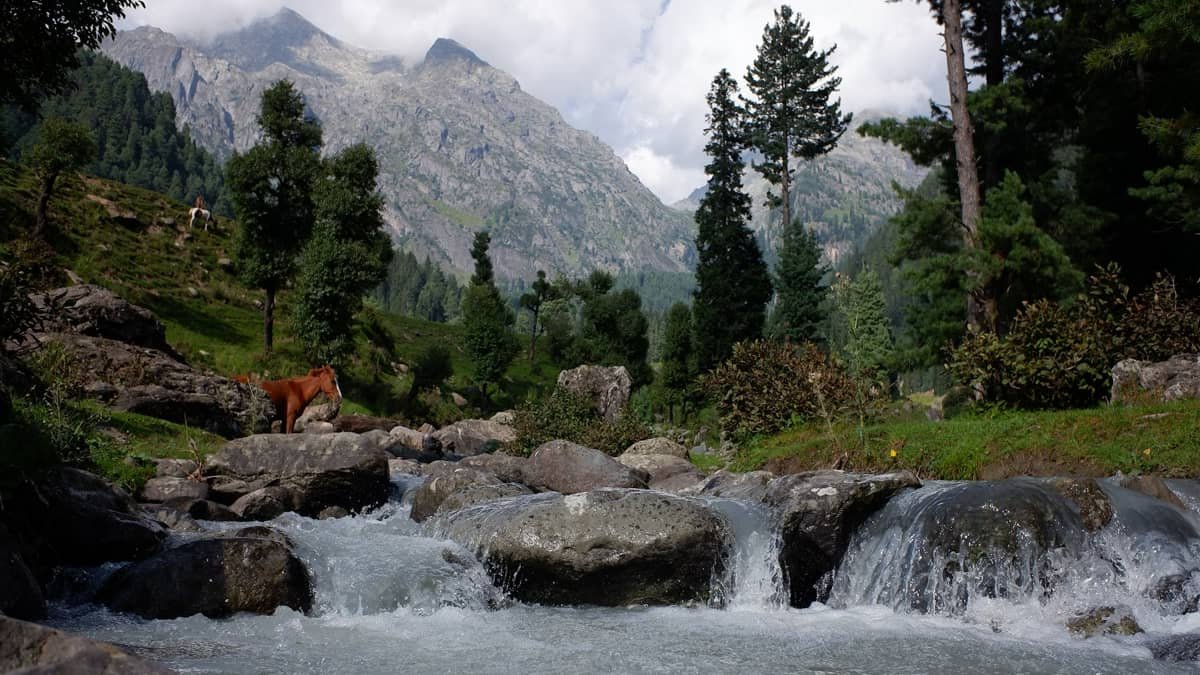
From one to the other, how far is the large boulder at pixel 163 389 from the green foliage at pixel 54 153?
21042 mm

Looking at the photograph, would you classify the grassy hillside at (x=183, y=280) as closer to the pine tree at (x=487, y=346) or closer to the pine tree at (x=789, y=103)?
the pine tree at (x=487, y=346)

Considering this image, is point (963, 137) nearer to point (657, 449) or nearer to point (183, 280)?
point (657, 449)

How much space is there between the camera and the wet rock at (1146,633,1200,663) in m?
8.30

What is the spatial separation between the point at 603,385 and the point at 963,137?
76.5 ft

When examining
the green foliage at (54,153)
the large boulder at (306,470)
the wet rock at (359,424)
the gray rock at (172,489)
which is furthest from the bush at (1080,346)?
the green foliage at (54,153)

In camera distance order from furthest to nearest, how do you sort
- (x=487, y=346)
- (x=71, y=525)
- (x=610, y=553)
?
(x=487, y=346) < (x=610, y=553) < (x=71, y=525)

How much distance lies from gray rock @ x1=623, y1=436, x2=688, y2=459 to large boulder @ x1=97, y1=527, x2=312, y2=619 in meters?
14.1

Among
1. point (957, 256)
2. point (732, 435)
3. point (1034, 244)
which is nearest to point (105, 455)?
point (732, 435)

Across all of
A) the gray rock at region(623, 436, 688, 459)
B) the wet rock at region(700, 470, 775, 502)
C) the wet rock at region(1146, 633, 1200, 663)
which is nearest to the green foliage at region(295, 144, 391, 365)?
the gray rock at region(623, 436, 688, 459)

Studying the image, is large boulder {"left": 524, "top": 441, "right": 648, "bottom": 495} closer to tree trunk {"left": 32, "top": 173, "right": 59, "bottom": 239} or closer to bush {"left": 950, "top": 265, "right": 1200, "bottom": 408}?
bush {"left": 950, "top": 265, "right": 1200, "bottom": 408}

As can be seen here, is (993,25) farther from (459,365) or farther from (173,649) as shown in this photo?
(459,365)

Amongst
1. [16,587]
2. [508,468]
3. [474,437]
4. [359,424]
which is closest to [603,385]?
[474,437]

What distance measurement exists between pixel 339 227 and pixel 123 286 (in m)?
11.7

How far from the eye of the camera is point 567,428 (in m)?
26.5
